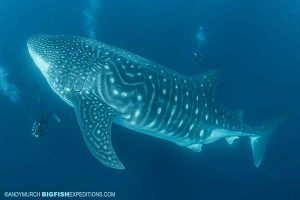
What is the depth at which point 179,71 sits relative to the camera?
558 inches

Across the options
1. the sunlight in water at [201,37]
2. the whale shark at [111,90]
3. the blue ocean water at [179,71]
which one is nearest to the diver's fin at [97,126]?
the whale shark at [111,90]

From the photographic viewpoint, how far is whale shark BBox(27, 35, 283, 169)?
6.11 m

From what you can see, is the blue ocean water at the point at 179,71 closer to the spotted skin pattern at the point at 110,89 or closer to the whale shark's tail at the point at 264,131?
the whale shark's tail at the point at 264,131

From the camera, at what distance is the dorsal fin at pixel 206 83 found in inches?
303

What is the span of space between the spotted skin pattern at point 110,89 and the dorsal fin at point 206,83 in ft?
0.43

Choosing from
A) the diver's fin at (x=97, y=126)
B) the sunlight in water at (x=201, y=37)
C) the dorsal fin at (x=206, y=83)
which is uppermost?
the sunlight in water at (x=201, y=37)

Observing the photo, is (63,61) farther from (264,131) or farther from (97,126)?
(264,131)

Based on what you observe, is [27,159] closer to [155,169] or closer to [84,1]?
[155,169]

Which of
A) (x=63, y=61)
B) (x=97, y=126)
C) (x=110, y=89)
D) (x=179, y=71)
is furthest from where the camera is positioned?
(x=179, y=71)

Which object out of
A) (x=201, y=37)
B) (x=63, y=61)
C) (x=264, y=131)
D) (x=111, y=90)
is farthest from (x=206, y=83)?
(x=201, y=37)

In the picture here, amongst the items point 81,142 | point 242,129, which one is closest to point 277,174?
point 242,129

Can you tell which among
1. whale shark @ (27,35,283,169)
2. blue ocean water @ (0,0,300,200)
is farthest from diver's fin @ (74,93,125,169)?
blue ocean water @ (0,0,300,200)

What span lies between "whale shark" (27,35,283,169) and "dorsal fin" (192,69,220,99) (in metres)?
0.03

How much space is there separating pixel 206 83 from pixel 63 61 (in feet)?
10.8
